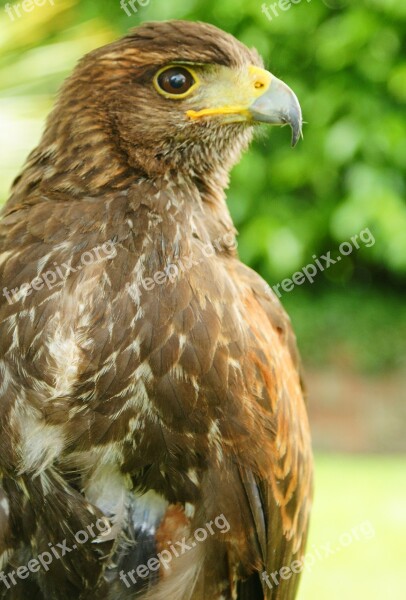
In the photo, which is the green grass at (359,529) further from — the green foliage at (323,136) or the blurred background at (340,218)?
the green foliage at (323,136)

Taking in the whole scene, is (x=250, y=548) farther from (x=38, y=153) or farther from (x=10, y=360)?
(x=38, y=153)

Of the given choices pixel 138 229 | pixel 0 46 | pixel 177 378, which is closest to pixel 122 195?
pixel 138 229

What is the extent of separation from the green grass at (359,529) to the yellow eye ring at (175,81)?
10.6 feet

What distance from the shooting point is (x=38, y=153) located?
3027mm

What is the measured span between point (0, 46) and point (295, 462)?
9.61 feet

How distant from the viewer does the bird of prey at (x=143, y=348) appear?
269 centimetres

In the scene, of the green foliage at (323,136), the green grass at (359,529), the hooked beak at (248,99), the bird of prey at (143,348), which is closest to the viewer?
the bird of prey at (143,348)

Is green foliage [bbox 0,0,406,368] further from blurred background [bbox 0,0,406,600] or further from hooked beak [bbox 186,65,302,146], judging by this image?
hooked beak [bbox 186,65,302,146]

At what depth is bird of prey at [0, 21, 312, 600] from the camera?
269 centimetres
